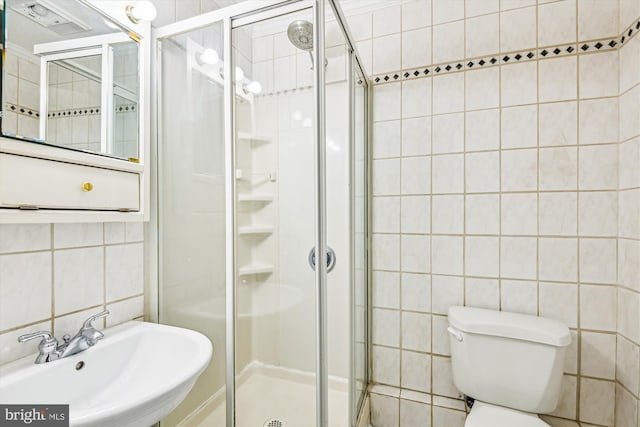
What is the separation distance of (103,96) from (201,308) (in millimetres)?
766

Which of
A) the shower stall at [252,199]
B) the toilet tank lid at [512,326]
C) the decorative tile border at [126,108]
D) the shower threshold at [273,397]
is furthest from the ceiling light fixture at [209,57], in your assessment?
the toilet tank lid at [512,326]

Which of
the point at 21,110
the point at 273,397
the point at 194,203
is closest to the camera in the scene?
the point at 21,110

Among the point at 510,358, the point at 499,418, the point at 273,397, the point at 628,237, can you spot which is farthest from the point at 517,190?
the point at 273,397

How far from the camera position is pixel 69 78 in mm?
850

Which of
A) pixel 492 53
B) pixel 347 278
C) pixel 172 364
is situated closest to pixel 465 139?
pixel 492 53

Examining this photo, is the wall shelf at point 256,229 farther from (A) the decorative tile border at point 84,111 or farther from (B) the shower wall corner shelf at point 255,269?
(A) the decorative tile border at point 84,111

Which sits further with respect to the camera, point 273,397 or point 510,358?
point 510,358

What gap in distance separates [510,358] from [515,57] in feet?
4.49

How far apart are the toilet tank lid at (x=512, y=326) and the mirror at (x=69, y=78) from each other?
58.4 inches

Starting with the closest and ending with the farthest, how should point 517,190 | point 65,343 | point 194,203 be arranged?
point 65,343, point 194,203, point 517,190

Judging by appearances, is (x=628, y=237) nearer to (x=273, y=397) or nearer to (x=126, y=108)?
(x=273, y=397)

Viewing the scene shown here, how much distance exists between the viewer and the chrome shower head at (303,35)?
92 centimetres

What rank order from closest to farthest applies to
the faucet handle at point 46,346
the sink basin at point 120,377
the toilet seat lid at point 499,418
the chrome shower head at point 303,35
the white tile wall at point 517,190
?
the sink basin at point 120,377
the faucet handle at point 46,346
the chrome shower head at point 303,35
the toilet seat lid at point 499,418
the white tile wall at point 517,190

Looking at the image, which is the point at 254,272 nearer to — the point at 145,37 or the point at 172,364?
the point at 172,364
